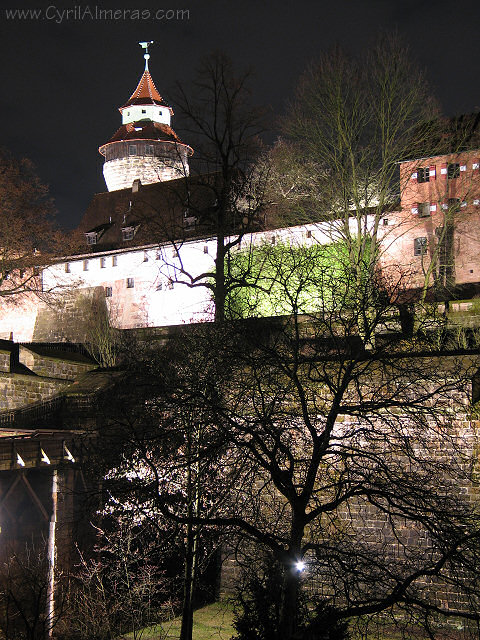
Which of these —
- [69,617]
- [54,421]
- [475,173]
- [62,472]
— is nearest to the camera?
[69,617]

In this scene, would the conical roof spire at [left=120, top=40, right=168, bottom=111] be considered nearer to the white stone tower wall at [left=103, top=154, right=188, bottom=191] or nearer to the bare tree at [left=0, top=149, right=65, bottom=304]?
the white stone tower wall at [left=103, top=154, right=188, bottom=191]

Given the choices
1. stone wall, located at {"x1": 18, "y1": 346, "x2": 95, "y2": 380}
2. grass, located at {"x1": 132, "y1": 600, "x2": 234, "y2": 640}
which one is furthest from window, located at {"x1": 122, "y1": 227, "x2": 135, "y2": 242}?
grass, located at {"x1": 132, "y1": 600, "x2": 234, "y2": 640}

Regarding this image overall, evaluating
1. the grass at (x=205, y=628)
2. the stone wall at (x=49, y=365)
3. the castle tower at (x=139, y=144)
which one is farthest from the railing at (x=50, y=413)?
the castle tower at (x=139, y=144)

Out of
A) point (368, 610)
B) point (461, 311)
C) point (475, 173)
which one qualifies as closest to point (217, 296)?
point (461, 311)

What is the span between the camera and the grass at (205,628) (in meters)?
12.4

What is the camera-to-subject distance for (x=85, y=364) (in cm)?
2512

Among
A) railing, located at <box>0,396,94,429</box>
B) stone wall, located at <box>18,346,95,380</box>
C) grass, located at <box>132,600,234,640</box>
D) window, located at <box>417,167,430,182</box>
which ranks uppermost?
window, located at <box>417,167,430,182</box>

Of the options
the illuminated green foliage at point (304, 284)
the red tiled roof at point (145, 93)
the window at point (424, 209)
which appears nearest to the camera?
the illuminated green foliage at point (304, 284)

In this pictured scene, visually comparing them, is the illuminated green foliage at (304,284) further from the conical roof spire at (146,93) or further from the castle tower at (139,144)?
the conical roof spire at (146,93)

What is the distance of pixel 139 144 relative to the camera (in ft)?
201

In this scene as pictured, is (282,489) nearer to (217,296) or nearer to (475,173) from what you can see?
(217,296)

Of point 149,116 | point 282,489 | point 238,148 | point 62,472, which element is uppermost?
point 149,116

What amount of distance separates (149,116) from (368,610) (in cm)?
6386

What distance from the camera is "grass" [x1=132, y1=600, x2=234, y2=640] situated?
12445mm
